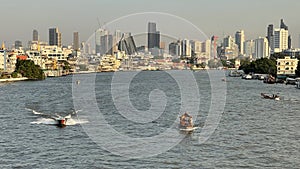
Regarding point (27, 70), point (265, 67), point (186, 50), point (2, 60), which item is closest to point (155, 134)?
point (27, 70)

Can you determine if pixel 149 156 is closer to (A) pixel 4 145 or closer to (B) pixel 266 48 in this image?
(A) pixel 4 145

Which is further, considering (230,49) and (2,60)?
(230,49)

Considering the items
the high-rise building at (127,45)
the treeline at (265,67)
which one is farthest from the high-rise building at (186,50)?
the treeline at (265,67)

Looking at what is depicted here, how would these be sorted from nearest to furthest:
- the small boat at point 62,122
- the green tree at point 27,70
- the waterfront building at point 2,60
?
the small boat at point 62,122
the green tree at point 27,70
the waterfront building at point 2,60

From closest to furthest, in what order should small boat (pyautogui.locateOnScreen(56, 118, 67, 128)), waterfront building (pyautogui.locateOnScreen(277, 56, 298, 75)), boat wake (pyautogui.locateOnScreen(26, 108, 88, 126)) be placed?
small boat (pyautogui.locateOnScreen(56, 118, 67, 128)) → boat wake (pyautogui.locateOnScreen(26, 108, 88, 126)) → waterfront building (pyautogui.locateOnScreen(277, 56, 298, 75))

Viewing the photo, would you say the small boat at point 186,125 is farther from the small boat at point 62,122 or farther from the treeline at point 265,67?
the treeline at point 265,67

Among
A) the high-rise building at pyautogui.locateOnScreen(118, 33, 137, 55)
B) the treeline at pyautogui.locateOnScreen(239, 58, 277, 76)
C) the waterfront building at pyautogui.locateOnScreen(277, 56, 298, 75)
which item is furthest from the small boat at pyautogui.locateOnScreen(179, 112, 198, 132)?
the high-rise building at pyautogui.locateOnScreen(118, 33, 137, 55)

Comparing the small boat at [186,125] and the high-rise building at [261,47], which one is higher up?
the high-rise building at [261,47]

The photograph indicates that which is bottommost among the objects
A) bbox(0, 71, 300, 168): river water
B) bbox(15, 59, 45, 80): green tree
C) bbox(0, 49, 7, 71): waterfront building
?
bbox(0, 71, 300, 168): river water

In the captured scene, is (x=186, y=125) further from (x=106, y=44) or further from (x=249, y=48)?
(x=249, y=48)

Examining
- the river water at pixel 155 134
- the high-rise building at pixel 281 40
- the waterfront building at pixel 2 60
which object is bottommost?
the river water at pixel 155 134

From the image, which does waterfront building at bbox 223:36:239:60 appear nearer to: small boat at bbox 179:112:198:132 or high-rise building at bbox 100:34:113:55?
high-rise building at bbox 100:34:113:55

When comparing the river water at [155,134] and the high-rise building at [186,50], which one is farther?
the high-rise building at [186,50]

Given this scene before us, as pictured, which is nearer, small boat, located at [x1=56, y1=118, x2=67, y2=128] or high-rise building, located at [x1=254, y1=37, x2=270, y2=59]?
small boat, located at [x1=56, y1=118, x2=67, y2=128]
